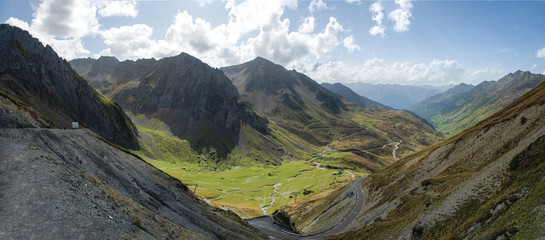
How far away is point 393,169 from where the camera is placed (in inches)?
3607

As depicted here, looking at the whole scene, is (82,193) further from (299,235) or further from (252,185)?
(252,185)

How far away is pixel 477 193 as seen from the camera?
125 ft

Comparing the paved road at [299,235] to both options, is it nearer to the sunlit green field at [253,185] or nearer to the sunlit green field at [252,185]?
the sunlit green field at [252,185]

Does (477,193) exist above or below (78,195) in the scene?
below

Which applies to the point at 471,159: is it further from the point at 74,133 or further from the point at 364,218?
the point at 74,133

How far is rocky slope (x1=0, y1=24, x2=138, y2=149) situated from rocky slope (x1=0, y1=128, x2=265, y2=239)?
9110 cm

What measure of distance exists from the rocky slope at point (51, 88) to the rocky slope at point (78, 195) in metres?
91.1

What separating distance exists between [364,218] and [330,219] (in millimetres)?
16926

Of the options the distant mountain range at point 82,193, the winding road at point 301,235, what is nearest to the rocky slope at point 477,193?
the winding road at point 301,235

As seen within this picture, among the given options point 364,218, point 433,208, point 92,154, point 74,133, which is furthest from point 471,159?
point 74,133

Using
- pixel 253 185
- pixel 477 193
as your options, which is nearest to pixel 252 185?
pixel 253 185

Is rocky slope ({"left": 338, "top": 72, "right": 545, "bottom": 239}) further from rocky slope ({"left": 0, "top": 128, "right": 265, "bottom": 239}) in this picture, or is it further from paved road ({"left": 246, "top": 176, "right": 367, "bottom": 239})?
Answer: rocky slope ({"left": 0, "top": 128, "right": 265, "bottom": 239})

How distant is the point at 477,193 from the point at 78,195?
168 feet

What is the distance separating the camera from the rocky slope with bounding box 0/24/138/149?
393 feet
